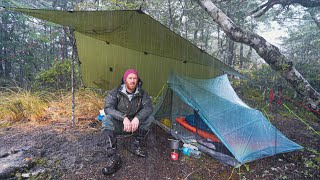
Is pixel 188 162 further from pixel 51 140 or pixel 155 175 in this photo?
pixel 51 140

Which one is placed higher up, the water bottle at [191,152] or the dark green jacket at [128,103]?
the dark green jacket at [128,103]

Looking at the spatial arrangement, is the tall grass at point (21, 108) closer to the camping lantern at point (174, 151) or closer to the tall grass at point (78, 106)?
the tall grass at point (78, 106)

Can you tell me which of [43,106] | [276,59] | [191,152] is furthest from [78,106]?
[276,59]

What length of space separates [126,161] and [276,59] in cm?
339

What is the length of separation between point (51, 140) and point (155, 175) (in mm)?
1779

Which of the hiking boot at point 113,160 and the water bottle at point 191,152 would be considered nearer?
the hiking boot at point 113,160

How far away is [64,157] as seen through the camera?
2.44 metres

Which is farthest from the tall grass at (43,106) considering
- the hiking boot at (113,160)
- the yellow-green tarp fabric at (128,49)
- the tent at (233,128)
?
the tent at (233,128)

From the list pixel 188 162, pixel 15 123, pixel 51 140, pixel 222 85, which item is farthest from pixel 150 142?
pixel 15 123

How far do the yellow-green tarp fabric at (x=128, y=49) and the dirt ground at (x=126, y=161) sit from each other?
1179 millimetres

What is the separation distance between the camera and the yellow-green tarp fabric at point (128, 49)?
7.52ft

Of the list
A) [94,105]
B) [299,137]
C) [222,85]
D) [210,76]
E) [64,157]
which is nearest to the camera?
[64,157]

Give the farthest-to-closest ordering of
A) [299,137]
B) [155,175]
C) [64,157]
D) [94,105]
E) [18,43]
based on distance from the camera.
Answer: [18,43], [94,105], [299,137], [64,157], [155,175]

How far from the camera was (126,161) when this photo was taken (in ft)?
7.89
